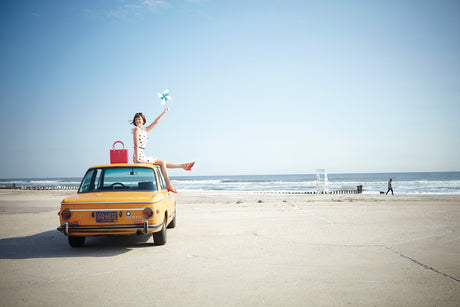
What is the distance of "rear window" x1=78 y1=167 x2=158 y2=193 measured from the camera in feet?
21.3

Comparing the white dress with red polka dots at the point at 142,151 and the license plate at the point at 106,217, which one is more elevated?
the white dress with red polka dots at the point at 142,151

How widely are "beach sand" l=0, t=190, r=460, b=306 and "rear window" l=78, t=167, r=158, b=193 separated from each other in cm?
128

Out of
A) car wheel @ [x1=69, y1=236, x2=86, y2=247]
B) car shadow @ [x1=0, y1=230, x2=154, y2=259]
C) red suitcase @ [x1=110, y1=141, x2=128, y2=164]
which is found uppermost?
red suitcase @ [x1=110, y1=141, x2=128, y2=164]

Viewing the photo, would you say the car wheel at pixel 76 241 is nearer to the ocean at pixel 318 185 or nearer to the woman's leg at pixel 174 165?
the woman's leg at pixel 174 165

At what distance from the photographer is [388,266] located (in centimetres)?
465

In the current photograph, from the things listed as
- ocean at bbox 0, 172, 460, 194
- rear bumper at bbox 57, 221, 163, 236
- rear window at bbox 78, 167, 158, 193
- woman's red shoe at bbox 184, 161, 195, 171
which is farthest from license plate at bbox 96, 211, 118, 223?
ocean at bbox 0, 172, 460, 194

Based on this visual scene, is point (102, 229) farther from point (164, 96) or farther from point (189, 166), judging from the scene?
point (164, 96)

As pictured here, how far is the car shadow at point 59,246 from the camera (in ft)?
18.9

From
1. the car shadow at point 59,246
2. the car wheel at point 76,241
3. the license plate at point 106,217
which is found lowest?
the car shadow at point 59,246

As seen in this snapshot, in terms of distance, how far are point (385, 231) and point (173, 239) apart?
5.40 m

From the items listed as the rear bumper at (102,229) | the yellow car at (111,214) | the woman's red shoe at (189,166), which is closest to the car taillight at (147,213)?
the yellow car at (111,214)

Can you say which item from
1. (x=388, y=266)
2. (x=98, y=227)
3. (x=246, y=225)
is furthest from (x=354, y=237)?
(x=98, y=227)

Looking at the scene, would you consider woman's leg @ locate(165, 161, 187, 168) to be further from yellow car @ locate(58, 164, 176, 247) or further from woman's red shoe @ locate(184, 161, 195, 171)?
yellow car @ locate(58, 164, 176, 247)

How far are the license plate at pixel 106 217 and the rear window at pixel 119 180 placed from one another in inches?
38.4
